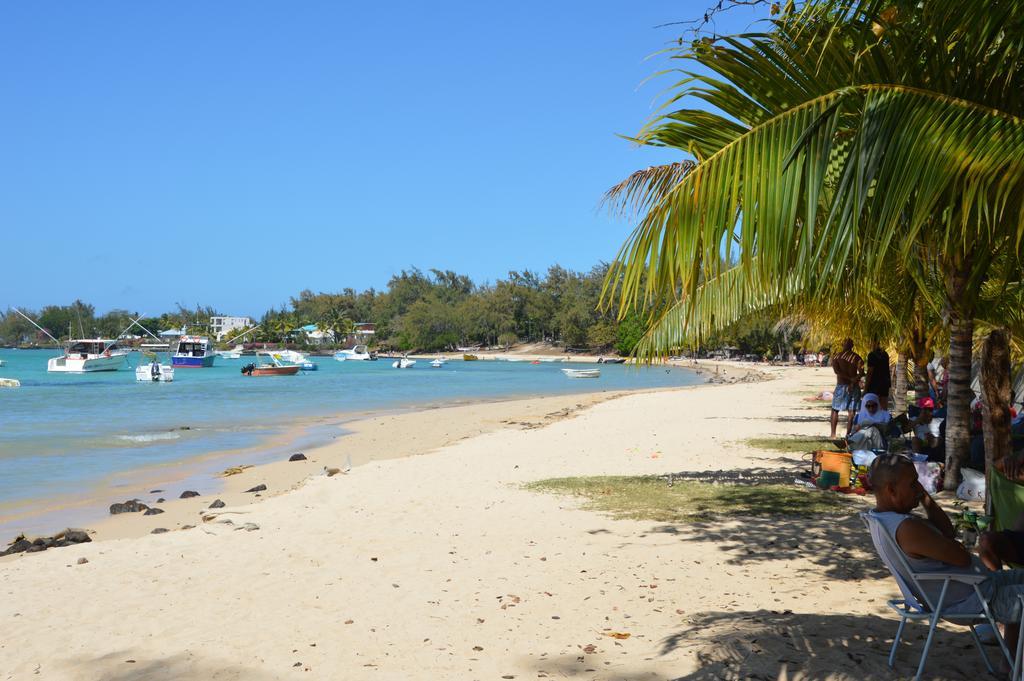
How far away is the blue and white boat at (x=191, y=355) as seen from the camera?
77062mm

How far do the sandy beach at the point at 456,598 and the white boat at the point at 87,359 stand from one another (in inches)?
2435

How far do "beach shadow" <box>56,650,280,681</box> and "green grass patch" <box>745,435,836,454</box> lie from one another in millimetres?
9541

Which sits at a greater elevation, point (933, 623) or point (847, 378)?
point (847, 378)

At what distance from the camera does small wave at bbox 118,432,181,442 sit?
72.3 feet

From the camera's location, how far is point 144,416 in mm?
29906

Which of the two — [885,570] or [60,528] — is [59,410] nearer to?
[60,528]

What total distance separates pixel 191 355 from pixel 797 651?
260 feet

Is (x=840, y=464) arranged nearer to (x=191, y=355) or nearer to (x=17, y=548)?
(x=17, y=548)

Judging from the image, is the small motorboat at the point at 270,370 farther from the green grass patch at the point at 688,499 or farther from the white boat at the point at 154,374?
the green grass patch at the point at 688,499

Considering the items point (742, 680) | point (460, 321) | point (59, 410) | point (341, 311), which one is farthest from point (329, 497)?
point (341, 311)

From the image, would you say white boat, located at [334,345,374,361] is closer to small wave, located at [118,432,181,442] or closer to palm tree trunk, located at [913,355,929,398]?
small wave, located at [118,432,181,442]

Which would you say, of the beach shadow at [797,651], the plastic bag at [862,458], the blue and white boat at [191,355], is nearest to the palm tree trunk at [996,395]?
the plastic bag at [862,458]

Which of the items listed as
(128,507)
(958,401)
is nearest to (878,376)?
(958,401)

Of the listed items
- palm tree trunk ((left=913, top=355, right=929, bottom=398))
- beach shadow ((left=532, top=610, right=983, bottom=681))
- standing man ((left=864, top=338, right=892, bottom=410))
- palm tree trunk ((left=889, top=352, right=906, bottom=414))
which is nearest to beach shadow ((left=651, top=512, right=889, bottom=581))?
beach shadow ((left=532, top=610, right=983, bottom=681))
